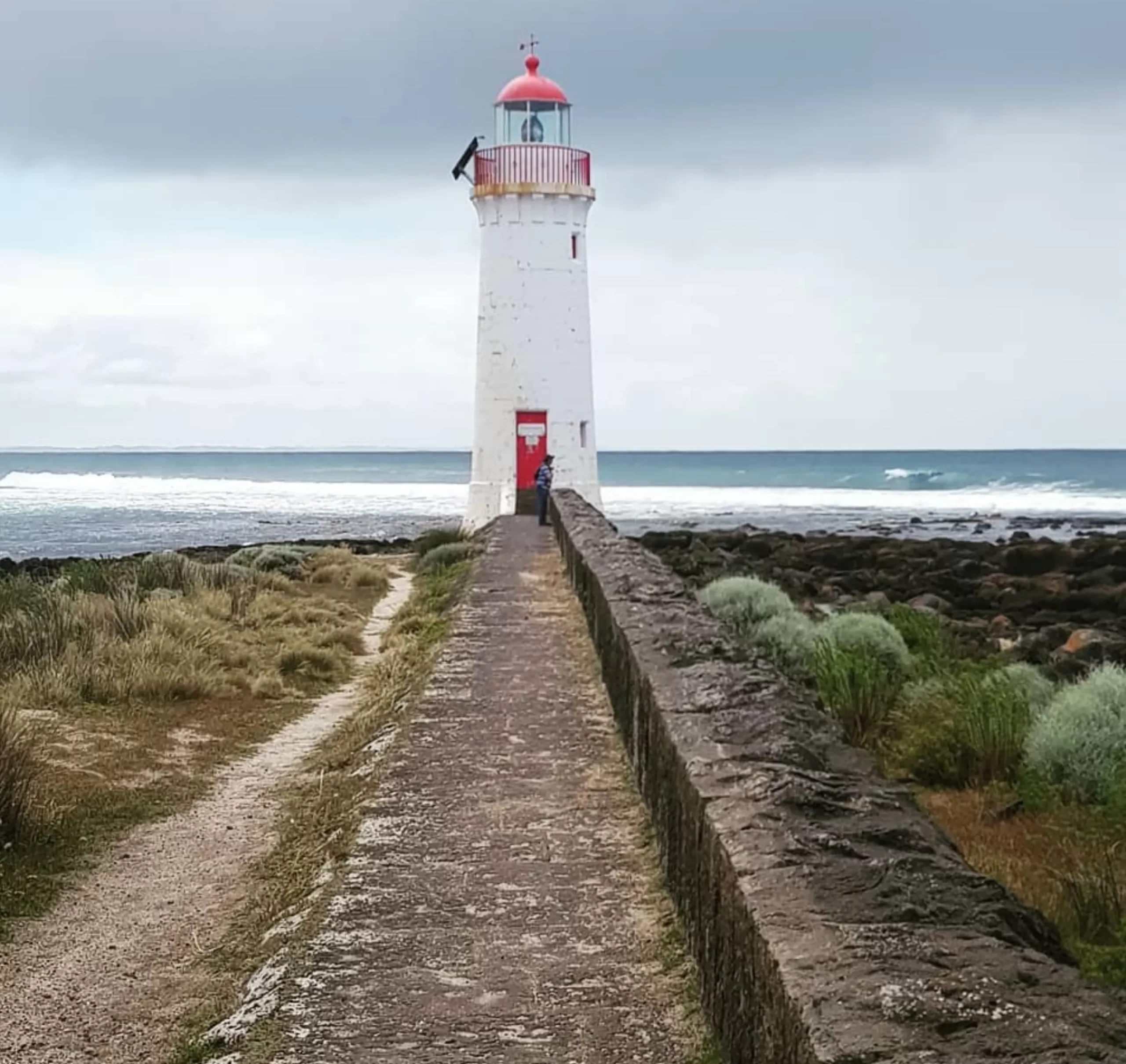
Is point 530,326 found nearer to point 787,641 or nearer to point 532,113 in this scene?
point 532,113

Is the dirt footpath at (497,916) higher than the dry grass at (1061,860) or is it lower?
higher

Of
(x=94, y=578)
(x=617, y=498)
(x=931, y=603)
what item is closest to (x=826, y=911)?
(x=94, y=578)

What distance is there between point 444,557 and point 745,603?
10.2 metres

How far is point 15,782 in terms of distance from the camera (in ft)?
23.5

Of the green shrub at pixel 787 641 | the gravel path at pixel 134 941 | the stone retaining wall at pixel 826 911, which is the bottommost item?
the gravel path at pixel 134 941

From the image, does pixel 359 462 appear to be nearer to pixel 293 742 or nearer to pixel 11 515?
pixel 11 515

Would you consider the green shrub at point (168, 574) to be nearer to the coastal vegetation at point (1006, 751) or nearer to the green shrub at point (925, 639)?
the green shrub at point (925, 639)

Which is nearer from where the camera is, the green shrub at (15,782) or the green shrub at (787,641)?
the green shrub at (15,782)

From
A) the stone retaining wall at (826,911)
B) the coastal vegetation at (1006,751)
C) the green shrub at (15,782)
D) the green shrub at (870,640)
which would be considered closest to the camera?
the stone retaining wall at (826,911)

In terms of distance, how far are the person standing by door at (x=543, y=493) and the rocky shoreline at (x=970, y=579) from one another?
1895 millimetres

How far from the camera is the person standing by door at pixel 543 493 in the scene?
21000 mm

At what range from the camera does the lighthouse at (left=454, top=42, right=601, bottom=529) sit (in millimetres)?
24938

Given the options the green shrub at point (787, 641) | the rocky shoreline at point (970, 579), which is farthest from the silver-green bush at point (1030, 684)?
the rocky shoreline at point (970, 579)

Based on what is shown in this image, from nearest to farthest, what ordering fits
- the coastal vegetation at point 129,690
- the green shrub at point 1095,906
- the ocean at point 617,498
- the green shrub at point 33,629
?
the green shrub at point 1095,906 → the coastal vegetation at point 129,690 → the green shrub at point 33,629 → the ocean at point 617,498
